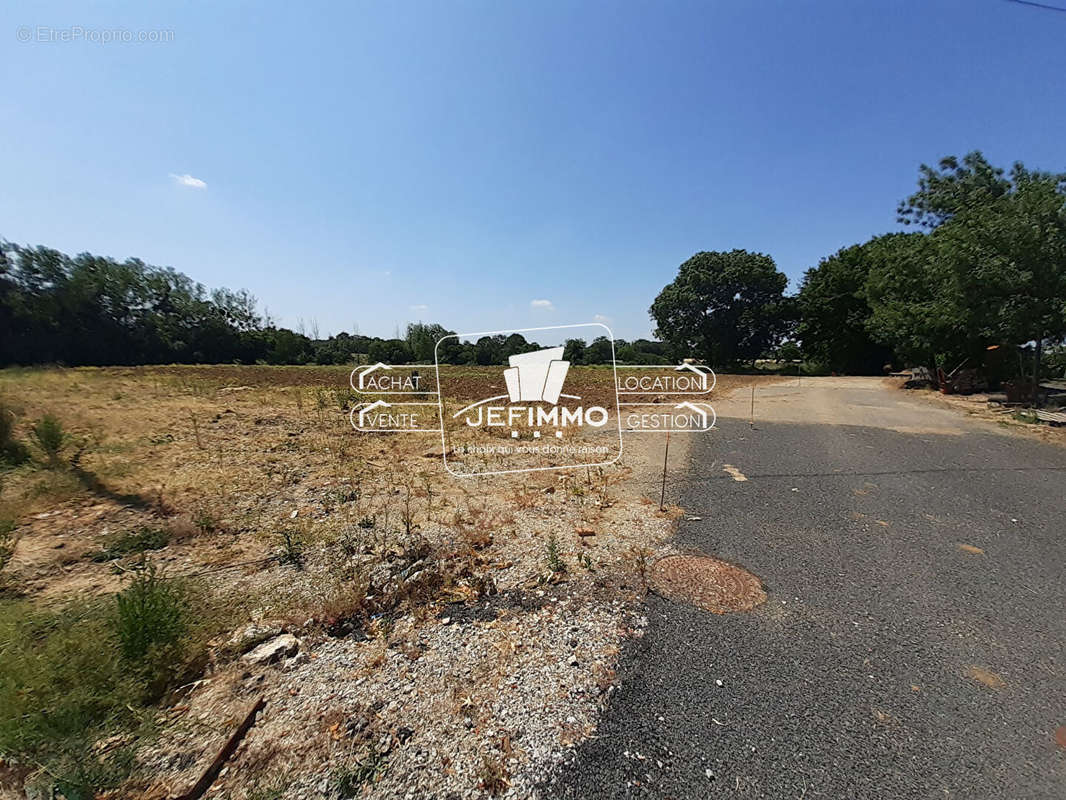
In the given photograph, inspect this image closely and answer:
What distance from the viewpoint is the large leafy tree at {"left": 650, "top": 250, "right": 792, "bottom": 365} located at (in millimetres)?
31250

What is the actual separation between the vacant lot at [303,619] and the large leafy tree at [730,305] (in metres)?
30.0

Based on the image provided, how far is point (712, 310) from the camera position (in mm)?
31953

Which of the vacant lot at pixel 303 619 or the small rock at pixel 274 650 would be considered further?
the small rock at pixel 274 650

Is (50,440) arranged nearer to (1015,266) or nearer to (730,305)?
(1015,266)

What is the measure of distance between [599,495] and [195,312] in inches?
2419

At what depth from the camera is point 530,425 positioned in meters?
10.1

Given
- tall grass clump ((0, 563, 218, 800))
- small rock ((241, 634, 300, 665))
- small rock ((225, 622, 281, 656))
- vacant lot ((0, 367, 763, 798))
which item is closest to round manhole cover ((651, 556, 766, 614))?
vacant lot ((0, 367, 763, 798))

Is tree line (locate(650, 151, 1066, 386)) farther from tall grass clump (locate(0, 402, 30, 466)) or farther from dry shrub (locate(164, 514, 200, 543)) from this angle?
tall grass clump (locate(0, 402, 30, 466))

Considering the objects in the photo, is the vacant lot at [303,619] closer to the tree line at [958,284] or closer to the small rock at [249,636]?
the small rock at [249,636]

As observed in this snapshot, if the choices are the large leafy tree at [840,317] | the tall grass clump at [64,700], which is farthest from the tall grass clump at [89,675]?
the large leafy tree at [840,317]

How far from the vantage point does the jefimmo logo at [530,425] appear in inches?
275

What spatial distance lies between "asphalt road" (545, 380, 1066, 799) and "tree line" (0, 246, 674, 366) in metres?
22.5

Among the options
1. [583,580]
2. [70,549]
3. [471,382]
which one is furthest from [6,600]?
[471,382]

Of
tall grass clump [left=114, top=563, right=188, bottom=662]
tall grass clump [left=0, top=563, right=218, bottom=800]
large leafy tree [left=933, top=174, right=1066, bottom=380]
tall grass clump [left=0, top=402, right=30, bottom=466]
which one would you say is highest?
large leafy tree [left=933, top=174, right=1066, bottom=380]
